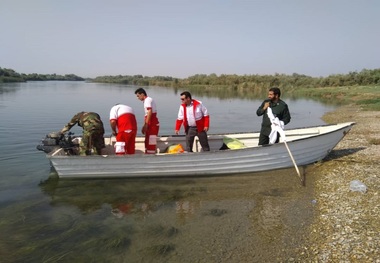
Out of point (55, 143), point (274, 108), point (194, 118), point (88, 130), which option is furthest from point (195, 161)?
point (55, 143)

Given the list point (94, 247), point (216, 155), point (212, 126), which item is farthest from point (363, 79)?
point (94, 247)

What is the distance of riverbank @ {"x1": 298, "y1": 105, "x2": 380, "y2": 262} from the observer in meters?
4.16

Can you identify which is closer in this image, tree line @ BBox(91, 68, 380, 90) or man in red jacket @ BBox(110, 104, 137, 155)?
man in red jacket @ BBox(110, 104, 137, 155)

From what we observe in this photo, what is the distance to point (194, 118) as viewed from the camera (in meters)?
7.61

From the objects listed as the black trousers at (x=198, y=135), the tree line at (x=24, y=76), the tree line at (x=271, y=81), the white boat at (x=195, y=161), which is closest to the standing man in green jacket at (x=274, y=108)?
the white boat at (x=195, y=161)

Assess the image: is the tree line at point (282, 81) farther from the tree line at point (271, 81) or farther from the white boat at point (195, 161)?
the white boat at point (195, 161)

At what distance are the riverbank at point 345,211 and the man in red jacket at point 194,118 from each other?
3001mm

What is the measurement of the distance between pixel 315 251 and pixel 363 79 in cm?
5760

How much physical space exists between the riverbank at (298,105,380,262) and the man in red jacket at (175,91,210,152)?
300 cm

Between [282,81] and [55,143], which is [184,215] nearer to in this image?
A: [55,143]

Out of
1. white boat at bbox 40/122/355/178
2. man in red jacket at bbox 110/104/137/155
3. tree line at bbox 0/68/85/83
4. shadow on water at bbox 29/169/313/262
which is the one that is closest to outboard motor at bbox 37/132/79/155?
white boat at bbox 40/122/355/178

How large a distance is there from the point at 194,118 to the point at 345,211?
156 inches

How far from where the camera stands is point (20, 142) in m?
11.6

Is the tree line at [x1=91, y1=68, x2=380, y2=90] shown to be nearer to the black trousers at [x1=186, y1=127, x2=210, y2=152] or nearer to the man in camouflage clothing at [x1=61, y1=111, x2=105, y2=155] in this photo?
the black trousers at [x1=186, y1=127, x2=210, y2=152]
